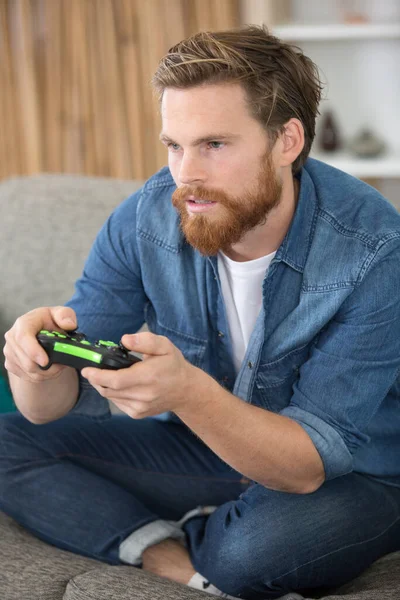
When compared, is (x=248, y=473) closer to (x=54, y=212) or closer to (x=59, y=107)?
(x=54, y=212)

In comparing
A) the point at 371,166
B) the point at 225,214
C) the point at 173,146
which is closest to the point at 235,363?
the point at 225,214

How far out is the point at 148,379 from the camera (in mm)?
1175

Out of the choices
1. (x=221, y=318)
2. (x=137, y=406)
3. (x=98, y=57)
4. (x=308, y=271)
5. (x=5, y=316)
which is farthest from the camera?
(x=98, y=57)

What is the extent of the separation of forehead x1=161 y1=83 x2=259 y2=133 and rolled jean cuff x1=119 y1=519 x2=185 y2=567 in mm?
688

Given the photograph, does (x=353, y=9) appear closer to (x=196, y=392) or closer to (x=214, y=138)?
(x=214, y=138)

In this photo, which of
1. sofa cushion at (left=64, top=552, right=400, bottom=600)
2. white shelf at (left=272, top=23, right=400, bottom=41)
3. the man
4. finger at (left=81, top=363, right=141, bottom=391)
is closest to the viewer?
finger at (left=81, top=363, right=141, bottom=391)

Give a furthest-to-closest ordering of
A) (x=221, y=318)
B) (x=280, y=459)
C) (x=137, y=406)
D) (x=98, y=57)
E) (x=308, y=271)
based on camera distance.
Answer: (x=98, y=57) < (x=221, y=318) < (x=308, y=271) < (x=280, y=459) < (x=137, y=406)

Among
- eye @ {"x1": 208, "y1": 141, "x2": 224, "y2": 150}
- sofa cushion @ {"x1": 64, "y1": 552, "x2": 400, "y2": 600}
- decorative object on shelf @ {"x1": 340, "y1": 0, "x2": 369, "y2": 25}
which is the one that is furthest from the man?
decorative object on shelf @ {"x1": 340, "y1": 0, "x2": 369, "y2": 25}

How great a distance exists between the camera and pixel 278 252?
4.82 ft

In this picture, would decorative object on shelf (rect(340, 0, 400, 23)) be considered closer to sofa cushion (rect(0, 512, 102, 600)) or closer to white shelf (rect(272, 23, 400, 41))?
white shelf (rect(272, 23, 400, 41))

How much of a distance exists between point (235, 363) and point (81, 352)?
438 millimetres

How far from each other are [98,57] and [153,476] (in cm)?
171

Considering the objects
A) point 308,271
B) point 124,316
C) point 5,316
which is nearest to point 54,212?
point 5,316

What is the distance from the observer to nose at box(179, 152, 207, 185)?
1.38 metres
